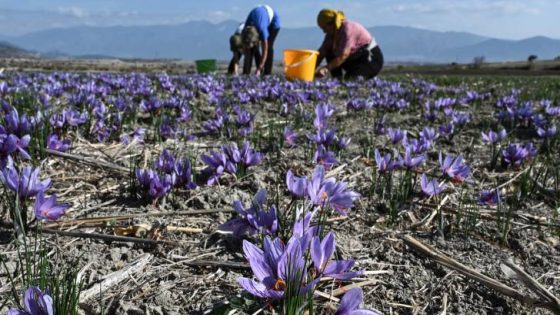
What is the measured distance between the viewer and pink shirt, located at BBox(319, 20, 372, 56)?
33.3ft

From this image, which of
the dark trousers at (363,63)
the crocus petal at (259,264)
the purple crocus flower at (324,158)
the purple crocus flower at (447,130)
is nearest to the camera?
the crocus petal at (259,264)

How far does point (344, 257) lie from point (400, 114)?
4.19 meters

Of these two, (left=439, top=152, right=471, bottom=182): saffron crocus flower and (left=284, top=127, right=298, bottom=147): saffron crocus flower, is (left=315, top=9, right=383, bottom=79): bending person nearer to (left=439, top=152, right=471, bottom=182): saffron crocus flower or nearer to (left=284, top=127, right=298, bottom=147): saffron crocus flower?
(left=284, top=127, right=298, bottom=147): saffron crocus flower

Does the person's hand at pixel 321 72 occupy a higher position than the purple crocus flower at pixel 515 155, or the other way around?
the person's hand at pixel 321 72

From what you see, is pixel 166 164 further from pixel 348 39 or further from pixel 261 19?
pixel 261 19

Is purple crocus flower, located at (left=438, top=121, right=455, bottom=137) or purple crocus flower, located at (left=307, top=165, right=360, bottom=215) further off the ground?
purple crocus flower, located at (left=307, top=165, right=360, bottom=215)

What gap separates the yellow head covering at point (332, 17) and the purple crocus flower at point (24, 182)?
31.3ft

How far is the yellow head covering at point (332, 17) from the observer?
411 inches

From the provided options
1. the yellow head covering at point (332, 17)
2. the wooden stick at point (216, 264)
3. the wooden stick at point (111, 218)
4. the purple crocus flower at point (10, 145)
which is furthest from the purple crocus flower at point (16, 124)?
the yellow head covering at point (332, 17)

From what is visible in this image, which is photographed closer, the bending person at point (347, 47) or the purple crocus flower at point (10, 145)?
the purple crocus flower at point (10, 145)

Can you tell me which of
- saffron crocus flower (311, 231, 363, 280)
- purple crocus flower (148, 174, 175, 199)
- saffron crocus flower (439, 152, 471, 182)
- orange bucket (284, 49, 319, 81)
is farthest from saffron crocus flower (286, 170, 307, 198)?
orange bucket (284, 49, 319, 81)

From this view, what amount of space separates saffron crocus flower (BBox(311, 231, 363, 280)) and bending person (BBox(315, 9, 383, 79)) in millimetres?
9272

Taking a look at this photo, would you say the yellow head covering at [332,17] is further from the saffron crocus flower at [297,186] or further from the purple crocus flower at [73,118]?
the saffron crocus flower at [297,186]

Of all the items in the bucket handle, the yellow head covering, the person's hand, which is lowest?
the person's hand
